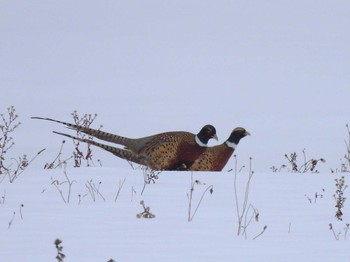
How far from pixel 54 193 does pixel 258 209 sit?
1910 mm

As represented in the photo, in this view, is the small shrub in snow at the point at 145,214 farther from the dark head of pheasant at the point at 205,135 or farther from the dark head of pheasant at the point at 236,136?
the dark head of pheasant at the point at 236,136

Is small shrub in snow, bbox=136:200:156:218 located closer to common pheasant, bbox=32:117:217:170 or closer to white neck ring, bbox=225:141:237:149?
common pheasant, bbox=32:117:217:170

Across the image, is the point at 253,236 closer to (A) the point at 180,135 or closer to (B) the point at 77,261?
(B) the point at 77,261

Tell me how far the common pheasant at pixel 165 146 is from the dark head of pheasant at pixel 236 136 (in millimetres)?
502

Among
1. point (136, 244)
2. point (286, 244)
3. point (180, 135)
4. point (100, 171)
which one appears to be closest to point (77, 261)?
point (136, 244)

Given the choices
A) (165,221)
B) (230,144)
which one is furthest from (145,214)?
(230,144)

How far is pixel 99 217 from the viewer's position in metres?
Result: 6.12

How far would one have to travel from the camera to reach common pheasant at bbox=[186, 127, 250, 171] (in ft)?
38.9

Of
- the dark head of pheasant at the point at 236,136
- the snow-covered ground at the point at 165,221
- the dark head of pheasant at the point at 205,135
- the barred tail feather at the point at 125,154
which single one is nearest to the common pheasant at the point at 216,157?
the dark head of pheasant at the point at 236,136

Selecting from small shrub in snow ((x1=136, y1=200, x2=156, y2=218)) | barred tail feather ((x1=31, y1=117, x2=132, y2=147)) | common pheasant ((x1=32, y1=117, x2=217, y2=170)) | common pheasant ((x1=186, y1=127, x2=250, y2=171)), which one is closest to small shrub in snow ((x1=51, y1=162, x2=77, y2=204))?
small shrub in snow ((x1=136, y1=200, x2=156, y2=218))

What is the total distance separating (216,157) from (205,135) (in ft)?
1.44

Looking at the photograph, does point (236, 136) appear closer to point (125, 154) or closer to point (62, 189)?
point (125, 154)

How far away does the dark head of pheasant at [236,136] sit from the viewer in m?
12.2

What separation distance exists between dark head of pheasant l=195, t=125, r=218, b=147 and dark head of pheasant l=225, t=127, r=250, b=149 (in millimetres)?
297
